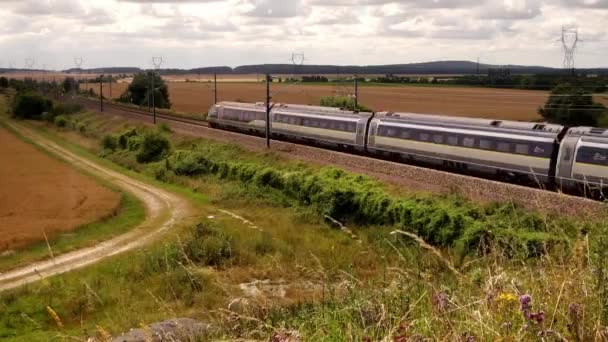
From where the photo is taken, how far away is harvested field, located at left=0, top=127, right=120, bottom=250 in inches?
1318

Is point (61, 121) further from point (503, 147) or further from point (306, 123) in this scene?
point (503, 147)

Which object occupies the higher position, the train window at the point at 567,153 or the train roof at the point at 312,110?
the train roof at the point at 312,110

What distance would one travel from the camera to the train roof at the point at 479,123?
2702 cm

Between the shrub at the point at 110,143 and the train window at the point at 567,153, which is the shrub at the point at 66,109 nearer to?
the shrub at the point at 110,143

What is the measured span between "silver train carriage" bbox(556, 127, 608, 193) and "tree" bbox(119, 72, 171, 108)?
3329 inches

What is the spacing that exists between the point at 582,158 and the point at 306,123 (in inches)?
890

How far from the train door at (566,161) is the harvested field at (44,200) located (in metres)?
21.9

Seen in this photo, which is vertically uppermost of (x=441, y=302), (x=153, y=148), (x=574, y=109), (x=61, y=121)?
(x=441, y=302)

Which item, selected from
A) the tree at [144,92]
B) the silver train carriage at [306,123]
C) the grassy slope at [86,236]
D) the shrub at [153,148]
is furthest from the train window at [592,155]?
the tree at [144,92]

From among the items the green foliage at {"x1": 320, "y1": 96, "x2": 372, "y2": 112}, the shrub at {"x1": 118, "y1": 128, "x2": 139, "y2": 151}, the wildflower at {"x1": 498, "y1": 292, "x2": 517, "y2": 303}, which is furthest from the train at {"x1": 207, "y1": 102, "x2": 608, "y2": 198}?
the shrub at {"x1": 118, "y1": 128, "x2": 139, "y2": 151}

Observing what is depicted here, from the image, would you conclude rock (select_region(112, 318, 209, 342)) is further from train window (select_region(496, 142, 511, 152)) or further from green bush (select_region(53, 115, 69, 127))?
green bush (select_region(53, 115, 69, 127))

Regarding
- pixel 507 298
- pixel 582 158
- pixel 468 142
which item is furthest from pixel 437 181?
pixel 507 298

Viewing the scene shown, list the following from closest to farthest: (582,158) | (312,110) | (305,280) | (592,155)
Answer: (305,280), (592,155), (582,158), (312,110)

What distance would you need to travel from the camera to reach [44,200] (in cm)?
4191
